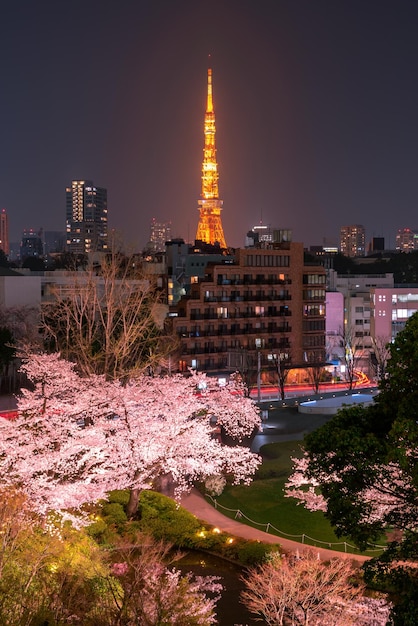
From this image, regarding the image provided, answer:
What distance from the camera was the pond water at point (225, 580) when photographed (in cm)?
1430

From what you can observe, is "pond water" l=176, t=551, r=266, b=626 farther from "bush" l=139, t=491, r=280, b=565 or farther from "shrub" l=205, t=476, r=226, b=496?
"shrub" l=205, t=476, r=226, b=496

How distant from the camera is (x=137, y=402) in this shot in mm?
19797

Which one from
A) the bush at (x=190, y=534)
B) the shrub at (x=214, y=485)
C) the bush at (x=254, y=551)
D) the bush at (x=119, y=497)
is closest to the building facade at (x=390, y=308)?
the shrub at (x=214, y=485)

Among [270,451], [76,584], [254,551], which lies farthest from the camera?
[270,451]

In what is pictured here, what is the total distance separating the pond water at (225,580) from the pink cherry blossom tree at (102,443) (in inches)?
98.5

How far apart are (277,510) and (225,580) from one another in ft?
14.9

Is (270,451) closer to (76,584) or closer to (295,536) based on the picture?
(295,536)

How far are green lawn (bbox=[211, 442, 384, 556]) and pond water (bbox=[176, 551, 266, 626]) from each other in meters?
2.17

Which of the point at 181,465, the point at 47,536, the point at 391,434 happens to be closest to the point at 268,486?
the point at 181,465

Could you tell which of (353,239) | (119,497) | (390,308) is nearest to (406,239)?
(353,239)

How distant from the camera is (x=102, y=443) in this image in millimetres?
18438

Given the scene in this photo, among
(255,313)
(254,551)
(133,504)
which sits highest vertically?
(255,313)

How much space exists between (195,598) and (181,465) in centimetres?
683

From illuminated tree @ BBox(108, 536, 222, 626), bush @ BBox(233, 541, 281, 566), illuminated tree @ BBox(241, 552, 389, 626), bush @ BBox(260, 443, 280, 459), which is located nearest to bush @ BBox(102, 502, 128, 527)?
illuminated tree @ BBox(108, 536, 222, 626)
